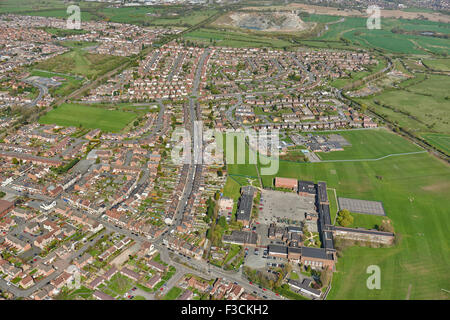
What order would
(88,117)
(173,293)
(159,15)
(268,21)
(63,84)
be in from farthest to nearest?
(159,15), (268,21), (63,84), (88,117), (173,293)

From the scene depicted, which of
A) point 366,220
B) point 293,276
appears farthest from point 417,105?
point 293,276

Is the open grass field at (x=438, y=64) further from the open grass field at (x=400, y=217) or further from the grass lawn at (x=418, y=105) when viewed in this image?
the open grass field at (x=400, y=217)

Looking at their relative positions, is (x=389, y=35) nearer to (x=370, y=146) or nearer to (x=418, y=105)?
(x=418, y=105)

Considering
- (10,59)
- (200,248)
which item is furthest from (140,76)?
(200,248)

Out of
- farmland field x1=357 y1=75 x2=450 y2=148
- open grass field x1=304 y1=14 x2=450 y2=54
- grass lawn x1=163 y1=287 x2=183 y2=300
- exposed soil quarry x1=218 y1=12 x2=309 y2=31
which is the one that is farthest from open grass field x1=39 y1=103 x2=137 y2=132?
open grass field x1=304 y1=14 x2=450 y2=54

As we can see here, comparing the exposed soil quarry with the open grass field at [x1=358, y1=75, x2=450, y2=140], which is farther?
the exposed soil quarry

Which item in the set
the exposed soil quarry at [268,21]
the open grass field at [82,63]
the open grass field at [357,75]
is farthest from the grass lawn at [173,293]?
the exposed soil quarry at [268,21]

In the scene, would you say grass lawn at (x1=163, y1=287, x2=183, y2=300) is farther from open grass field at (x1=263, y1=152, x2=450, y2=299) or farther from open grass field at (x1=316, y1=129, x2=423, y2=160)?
open grass field at (x1=316, y1=129, x2=423, y2=160)
